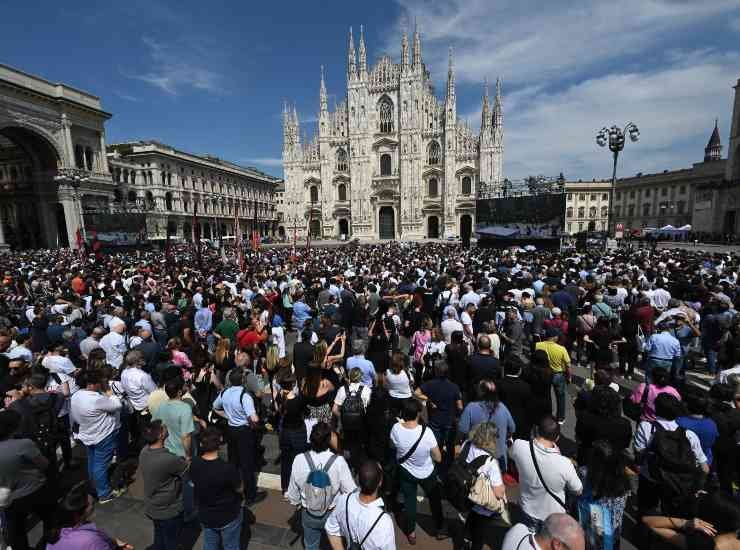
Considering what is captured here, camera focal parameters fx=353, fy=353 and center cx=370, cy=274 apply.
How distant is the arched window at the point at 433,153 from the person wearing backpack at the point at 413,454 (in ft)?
152

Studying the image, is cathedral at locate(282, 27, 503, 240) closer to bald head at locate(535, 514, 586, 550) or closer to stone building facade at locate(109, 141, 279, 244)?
stone building facade at locate(109, 141, 279, 244)

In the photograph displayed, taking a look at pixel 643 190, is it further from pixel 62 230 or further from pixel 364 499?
pixel 62 230

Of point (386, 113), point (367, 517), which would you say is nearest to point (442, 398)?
point (367, 517)

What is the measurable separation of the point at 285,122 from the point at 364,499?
51766 mm

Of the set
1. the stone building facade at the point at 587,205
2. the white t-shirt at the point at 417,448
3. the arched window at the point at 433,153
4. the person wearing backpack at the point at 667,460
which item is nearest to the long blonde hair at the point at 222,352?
the white t-shirt at the point at 417,448

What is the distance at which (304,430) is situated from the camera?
3.47m

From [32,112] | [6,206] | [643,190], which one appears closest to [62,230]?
[6,206]

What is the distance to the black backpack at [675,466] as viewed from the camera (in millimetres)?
2545

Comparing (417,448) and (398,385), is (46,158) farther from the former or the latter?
(417,448)

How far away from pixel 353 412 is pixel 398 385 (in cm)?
96

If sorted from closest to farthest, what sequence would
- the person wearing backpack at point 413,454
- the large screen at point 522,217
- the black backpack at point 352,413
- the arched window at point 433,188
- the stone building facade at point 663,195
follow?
the person wearing backpack at point 413,454 → the black backpack at point 352,413 → the large screen at point 522,217 → the arched window at point 433,188 → the stone building facade at point 663,195

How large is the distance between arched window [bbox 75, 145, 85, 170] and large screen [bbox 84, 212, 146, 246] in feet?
25.8

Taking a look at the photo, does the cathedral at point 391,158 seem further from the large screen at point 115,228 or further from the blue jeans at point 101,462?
the blue jeans at point 101,462

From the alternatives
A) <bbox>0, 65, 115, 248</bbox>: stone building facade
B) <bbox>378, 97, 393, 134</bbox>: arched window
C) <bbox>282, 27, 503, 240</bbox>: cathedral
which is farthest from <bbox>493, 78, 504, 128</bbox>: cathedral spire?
<bbox>0, 65, 115, 248</bbox>: stone building facade
